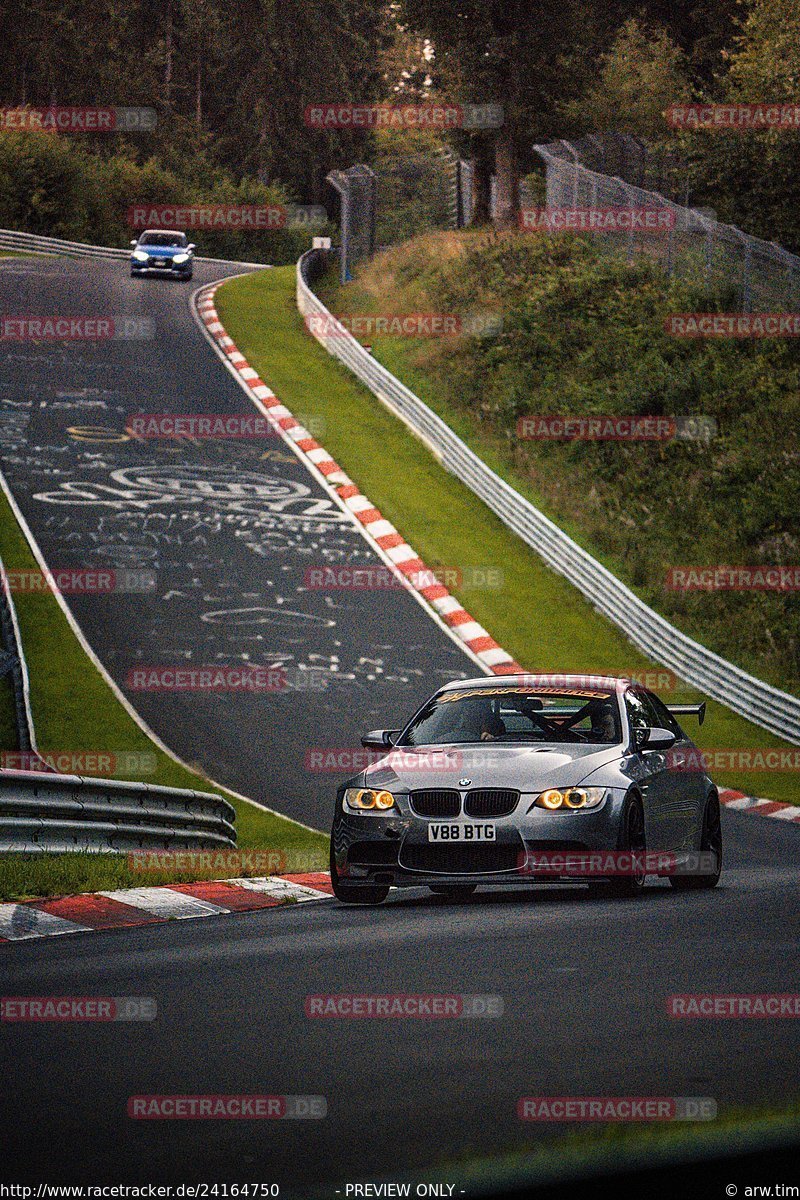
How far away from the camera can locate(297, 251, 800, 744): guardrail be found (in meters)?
23.5

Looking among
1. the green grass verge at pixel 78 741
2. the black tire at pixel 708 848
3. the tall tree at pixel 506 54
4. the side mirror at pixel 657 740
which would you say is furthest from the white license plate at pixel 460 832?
the tall tree at pixel 506 54

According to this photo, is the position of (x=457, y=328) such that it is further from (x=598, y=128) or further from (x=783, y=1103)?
(x=783, y=1103)

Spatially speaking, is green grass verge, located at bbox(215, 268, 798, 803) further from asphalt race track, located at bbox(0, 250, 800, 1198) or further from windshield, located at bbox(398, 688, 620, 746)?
windshield, located at bbox(398, 688, 620, 746)

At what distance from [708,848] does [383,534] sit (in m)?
17.7

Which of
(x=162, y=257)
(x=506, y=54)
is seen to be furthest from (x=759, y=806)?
(x=162, y=257)

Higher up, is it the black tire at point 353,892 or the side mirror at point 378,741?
the side mirror at point 378,741

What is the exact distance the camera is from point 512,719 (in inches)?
458

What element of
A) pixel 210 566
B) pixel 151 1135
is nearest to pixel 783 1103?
pixel 151 1135

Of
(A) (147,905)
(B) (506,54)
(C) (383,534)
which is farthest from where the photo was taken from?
(B) (506,54)

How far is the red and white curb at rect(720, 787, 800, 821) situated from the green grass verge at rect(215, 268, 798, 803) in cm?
36

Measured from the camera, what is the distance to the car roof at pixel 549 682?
466 inches

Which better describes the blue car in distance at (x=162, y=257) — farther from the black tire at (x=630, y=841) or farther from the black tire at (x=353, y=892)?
the black tire at (x=630, y=841)

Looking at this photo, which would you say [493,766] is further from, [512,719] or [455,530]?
[455,530]

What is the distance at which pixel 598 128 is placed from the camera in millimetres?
60625
